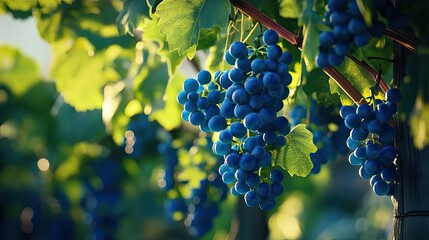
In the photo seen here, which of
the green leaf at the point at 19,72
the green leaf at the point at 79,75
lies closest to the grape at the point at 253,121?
the green leaf at the point at 79,75

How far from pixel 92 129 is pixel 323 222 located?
4042 mm

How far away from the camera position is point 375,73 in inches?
52.9

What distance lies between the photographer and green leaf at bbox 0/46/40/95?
407cm

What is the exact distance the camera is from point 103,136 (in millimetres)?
2930

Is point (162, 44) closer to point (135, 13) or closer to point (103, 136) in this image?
point (135, 13)

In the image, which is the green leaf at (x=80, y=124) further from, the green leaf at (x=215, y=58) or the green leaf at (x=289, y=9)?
the green leaf at (x=289, y=9)

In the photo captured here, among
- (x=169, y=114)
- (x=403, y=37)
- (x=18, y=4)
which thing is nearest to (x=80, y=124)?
(x=169, y=114)

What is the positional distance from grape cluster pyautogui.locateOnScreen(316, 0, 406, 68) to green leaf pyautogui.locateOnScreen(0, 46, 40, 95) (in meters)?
3.10

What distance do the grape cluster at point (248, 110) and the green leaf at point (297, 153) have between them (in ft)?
0.09

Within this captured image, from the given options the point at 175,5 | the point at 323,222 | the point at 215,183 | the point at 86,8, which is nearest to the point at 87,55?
the point at 86,8

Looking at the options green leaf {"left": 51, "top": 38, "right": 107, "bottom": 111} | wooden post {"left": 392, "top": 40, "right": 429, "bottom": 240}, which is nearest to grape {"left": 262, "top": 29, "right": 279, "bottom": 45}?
wooden post {"left": 392, "top": 40, "right": 429, "bottom": 240}

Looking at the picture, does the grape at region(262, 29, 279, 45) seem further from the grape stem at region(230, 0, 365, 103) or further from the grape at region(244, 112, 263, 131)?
the grape at region(244, 112, 263, 131)

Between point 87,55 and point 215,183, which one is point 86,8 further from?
point 215,183

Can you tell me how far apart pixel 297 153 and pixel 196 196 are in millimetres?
1002
